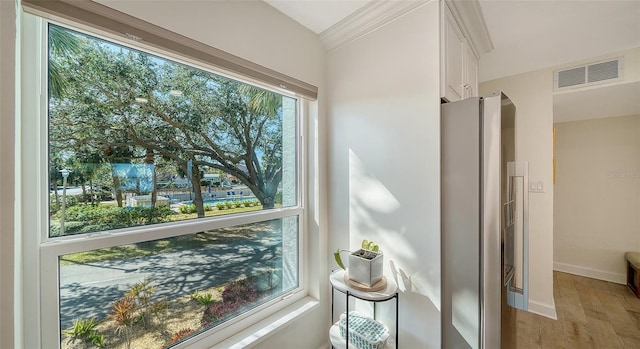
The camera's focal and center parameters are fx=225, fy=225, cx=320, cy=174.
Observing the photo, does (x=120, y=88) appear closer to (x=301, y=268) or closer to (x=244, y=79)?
(x=244, y=79)

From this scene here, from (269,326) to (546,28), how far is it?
2.83m

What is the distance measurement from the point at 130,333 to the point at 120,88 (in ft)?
3.56

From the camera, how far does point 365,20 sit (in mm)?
1453

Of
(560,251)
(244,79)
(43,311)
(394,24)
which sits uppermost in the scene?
(394,24)

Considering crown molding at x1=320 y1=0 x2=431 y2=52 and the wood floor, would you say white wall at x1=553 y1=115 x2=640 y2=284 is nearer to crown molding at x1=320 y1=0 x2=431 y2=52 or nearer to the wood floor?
the wood floor

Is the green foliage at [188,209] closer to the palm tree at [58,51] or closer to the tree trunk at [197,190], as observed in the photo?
the tree trunk at [197,190]

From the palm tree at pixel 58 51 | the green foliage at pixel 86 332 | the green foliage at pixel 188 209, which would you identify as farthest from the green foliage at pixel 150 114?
the green foliage at pixel 86 332

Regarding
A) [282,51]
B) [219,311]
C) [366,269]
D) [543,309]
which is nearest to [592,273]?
[543,309]

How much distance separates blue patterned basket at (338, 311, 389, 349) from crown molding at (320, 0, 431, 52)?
73.7 inches

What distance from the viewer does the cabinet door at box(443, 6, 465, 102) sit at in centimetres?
125

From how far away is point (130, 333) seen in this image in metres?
A: 1.00

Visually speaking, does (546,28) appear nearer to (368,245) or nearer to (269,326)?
(368,245)

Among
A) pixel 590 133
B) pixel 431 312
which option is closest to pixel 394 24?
pixel 431 312
